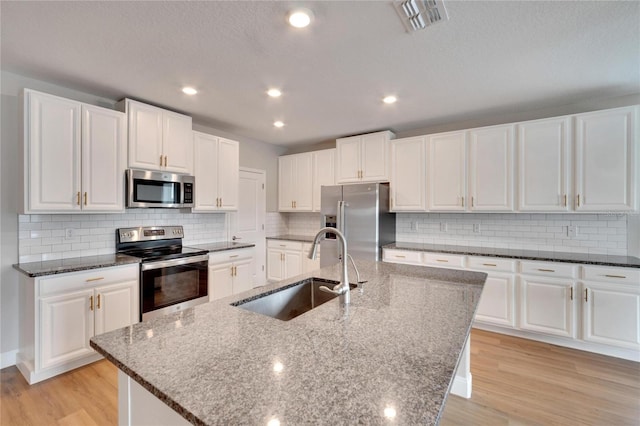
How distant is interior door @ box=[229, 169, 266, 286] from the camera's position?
4.63m

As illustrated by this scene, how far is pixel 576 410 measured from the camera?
2041mm

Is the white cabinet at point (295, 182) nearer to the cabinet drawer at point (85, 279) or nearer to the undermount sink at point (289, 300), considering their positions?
the cabinet drawer at point (85, 279)

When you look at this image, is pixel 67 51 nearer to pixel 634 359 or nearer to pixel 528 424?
pixel 528 424

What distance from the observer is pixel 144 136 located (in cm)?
309

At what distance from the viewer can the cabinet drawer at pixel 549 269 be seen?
2869 millimetres

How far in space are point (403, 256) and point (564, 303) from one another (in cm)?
161

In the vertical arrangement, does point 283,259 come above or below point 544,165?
below

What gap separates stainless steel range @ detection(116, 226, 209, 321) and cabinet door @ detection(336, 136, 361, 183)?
2.23 m

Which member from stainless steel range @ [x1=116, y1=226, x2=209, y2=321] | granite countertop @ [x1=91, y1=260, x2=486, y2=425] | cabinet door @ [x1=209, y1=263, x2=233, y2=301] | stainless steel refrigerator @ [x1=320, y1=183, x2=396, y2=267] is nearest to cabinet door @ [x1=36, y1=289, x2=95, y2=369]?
stainless steel range @ [x1=116, y1=226, x2=209, y2=321]

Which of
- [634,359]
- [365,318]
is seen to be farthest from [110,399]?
[634,359]

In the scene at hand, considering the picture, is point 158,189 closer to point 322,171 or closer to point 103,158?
point 103,158

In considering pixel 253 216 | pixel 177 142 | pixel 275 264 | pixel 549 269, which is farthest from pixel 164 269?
pixel 549 269

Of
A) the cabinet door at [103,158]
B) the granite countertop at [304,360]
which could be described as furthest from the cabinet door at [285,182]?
the granite countertop at [304,360]

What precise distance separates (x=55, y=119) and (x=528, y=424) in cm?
422
